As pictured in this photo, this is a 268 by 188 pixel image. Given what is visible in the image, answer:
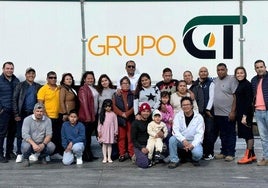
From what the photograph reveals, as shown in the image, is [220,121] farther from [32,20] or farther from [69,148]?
[32,20]

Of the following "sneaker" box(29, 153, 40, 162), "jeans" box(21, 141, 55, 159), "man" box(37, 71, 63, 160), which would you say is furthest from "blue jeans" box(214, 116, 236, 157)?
"sneaker" box(29, 153, 40, 162)

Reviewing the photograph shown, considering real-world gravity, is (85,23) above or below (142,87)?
above

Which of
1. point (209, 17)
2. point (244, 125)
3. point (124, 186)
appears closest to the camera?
point (124, 186)

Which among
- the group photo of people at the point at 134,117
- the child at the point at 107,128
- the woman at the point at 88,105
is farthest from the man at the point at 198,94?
the woman at the point at 88,105

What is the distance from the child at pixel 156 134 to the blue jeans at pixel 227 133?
3.31ft

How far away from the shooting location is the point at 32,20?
33.2 ft

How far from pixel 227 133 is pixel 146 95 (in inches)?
57.4

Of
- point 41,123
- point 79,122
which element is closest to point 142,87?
point 79,122

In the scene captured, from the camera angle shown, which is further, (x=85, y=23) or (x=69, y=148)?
(x=85, y=23)

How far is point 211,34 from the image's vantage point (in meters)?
9.96

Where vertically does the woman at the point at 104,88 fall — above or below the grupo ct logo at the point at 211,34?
below

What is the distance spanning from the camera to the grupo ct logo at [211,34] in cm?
995

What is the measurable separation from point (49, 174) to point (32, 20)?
328cm

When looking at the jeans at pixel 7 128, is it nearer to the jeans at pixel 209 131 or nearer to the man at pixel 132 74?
the man at pixel 132 74
